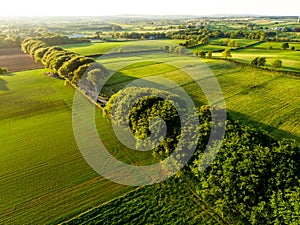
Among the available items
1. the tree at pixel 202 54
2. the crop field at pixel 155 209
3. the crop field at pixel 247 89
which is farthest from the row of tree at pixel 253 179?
the tree at pixel 202 54

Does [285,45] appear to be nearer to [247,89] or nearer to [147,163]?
[247,89]

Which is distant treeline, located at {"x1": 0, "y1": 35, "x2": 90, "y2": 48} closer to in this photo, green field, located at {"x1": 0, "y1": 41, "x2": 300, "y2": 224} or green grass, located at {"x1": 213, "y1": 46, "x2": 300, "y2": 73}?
green field, located at {"x1": 0, "y1": 41, "x2": 300, "y2": 224}

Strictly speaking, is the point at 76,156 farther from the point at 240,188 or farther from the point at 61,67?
the point at 61,67

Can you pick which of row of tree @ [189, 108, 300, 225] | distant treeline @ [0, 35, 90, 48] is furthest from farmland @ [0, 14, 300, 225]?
distant treeline @ [0, 35, 90, 48]

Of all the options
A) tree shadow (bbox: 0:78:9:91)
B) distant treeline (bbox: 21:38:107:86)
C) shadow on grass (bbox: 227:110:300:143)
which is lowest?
shadow on grass (bbox: 227:110:300:143)

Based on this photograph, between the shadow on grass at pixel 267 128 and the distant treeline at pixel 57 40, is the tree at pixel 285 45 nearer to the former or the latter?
the shadow on grass at pixel 267 128
